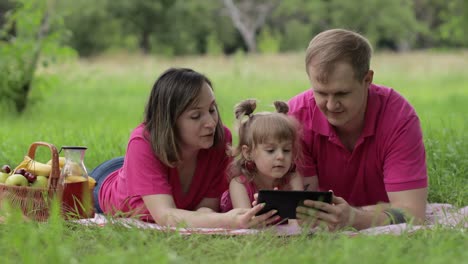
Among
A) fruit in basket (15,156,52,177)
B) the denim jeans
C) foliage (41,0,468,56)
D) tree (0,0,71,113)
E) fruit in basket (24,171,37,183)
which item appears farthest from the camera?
foliage (41,0,468,56)

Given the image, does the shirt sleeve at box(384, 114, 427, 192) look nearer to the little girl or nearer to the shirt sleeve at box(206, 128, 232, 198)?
the little girl

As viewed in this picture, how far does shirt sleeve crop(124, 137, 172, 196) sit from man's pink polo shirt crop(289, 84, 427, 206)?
3.13 feet

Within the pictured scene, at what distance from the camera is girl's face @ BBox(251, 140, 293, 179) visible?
16.0 ft

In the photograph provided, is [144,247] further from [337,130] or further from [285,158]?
[337,130]

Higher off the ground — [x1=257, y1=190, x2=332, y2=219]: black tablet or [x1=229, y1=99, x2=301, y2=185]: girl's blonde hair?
[x1=229, y1=99, x2=301, y2=185]: girl's blonde hair

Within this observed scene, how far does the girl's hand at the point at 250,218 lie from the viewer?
442 centimetres

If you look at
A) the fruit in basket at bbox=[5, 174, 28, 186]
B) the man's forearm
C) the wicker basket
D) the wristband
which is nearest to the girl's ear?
the man's forearm

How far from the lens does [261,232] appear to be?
436cm

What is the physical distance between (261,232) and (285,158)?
0.69 m

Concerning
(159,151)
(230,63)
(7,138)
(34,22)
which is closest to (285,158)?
(159,151)

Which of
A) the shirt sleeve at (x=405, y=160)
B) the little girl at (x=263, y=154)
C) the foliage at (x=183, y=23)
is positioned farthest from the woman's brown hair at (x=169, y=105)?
the foliage at (x=183, y=23)

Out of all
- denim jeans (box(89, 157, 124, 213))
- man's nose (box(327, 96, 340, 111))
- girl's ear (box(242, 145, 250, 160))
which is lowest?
denim jeans (box(89, 157, 124, 213))

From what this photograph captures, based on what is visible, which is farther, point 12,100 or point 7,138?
point 12,100

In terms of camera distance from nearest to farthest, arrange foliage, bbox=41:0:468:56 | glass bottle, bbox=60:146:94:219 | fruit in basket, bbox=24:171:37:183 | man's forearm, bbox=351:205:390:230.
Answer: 1. man's forearm, bbox=351:205:390:230
2. glass bottle, bbox=60:146:94:219
3. fruit in basket, bbox=24:171:37:183
4. foliage, bbox=41:0:468:56
